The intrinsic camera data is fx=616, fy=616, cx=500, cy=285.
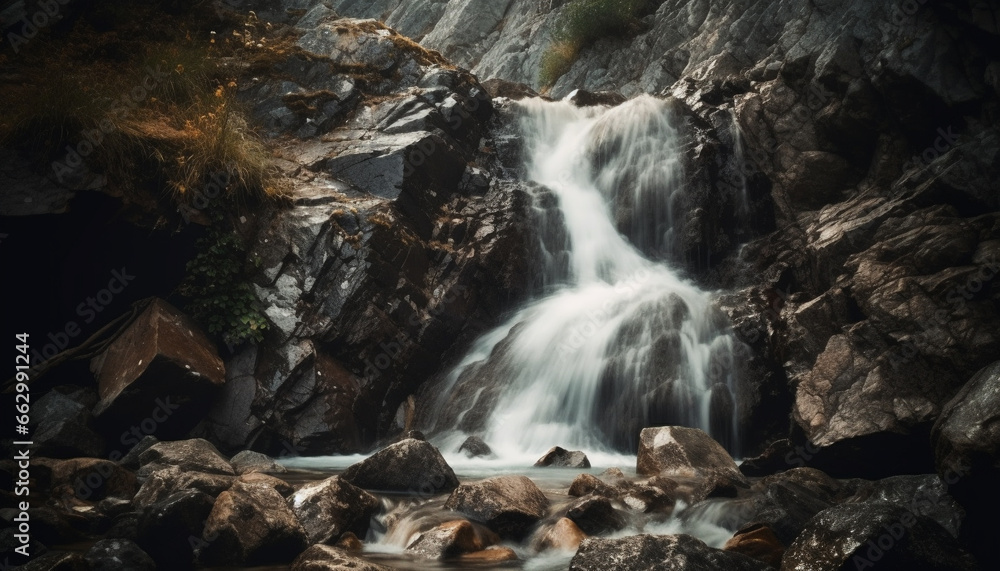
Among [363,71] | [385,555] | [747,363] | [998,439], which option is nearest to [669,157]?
[747,363]

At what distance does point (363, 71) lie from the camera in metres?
14.0

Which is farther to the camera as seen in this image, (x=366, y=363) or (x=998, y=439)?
(x=366, y=363)

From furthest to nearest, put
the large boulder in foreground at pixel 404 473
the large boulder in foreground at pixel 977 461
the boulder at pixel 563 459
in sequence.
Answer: the boulder at pixel 563 459 → the large boulder in foreground at pixel 404 473 → the large boulder in foreground at pixel 977 461

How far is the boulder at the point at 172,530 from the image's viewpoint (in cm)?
459

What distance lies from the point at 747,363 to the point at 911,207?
3004 millimetres

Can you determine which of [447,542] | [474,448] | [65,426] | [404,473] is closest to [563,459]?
[474,448]

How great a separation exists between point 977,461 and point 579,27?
18325mm

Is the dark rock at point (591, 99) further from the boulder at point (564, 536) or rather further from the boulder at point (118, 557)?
the boulder at point (118, 557)

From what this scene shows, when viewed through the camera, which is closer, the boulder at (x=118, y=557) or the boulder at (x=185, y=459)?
the boulder at (x=118, y=557)

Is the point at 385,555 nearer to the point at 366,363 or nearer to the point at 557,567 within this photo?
the point at 557,567

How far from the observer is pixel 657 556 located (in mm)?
4035

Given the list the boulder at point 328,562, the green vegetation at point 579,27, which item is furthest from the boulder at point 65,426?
the green vegetation at point 579,27

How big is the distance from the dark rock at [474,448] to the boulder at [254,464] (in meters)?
2.37

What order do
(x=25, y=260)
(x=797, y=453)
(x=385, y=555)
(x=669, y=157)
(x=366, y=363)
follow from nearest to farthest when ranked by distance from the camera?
(x=385, y=555) → (x=797, y=453) → (x=25, y=260) → (x=366, y=363) → (x=669, y=157)
